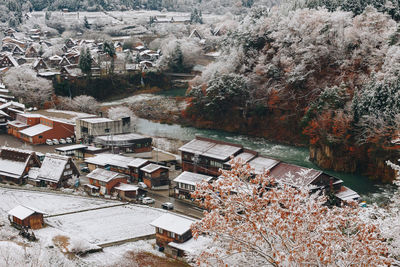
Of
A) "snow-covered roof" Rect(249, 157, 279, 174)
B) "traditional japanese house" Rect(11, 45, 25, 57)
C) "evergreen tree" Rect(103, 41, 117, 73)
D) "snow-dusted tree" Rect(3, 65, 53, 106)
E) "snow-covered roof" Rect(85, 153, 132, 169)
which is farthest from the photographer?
"traditional japanese house" Rect(11, 45, 25, 57)

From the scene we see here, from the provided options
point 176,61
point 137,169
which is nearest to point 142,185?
point 137,169

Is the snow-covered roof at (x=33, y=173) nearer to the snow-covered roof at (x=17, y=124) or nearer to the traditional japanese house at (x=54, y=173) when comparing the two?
the traditional japanese house at (x=54, y=173)

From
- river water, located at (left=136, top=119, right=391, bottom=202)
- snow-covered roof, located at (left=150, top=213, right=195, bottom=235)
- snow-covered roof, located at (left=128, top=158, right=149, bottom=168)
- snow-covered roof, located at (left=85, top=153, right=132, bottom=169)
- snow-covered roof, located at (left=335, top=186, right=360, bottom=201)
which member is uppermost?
snow-covered roof, located at (left=150, top=213, right=195, bottom=235)

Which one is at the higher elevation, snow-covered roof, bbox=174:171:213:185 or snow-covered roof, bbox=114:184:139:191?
snow-covered roof, bbox=174:171:213:185

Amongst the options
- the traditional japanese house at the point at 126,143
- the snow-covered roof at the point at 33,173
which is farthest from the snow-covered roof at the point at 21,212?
the traditional japanese house at the point at 126,143

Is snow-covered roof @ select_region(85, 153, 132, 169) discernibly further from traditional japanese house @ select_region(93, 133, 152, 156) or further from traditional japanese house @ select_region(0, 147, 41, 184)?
traditional japanese house @ select_region(0, 147, 41, 184)

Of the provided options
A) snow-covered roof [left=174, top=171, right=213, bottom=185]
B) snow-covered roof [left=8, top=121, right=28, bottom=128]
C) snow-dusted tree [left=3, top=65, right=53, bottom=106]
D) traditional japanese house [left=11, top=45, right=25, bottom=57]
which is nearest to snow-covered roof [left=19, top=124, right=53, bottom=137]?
snow-covered roof [left=8, top=121, right=28, bottom=128]
